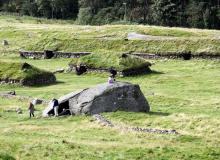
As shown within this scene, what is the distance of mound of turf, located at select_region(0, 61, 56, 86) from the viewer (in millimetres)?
68750

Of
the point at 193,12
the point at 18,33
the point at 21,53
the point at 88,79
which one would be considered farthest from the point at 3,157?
the point at 193,12

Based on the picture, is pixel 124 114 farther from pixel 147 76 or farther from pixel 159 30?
pixel 159 30

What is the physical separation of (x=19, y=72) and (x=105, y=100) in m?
27.0

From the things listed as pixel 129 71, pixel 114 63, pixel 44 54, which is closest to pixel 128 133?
pixel 129 71

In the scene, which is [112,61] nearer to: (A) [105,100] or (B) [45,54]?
(B) [45,54]

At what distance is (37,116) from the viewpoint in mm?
46594

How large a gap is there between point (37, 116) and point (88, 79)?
26.7 m

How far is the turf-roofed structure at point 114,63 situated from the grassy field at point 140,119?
4.82ft

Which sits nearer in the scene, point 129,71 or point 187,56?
point 129,71

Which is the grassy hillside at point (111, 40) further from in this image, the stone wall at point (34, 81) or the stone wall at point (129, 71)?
the stone wall at point (34, 81)

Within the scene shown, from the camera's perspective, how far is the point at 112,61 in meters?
76.8

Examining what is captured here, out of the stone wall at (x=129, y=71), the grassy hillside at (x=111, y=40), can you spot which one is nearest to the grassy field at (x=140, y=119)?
the grassy hillside at (x=111, y=40)

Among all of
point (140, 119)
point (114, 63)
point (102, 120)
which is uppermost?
point (140, 119)

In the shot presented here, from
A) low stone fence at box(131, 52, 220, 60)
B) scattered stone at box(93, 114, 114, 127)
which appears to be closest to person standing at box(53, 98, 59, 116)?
scattered stone at box(93, 114, 114, 127)
